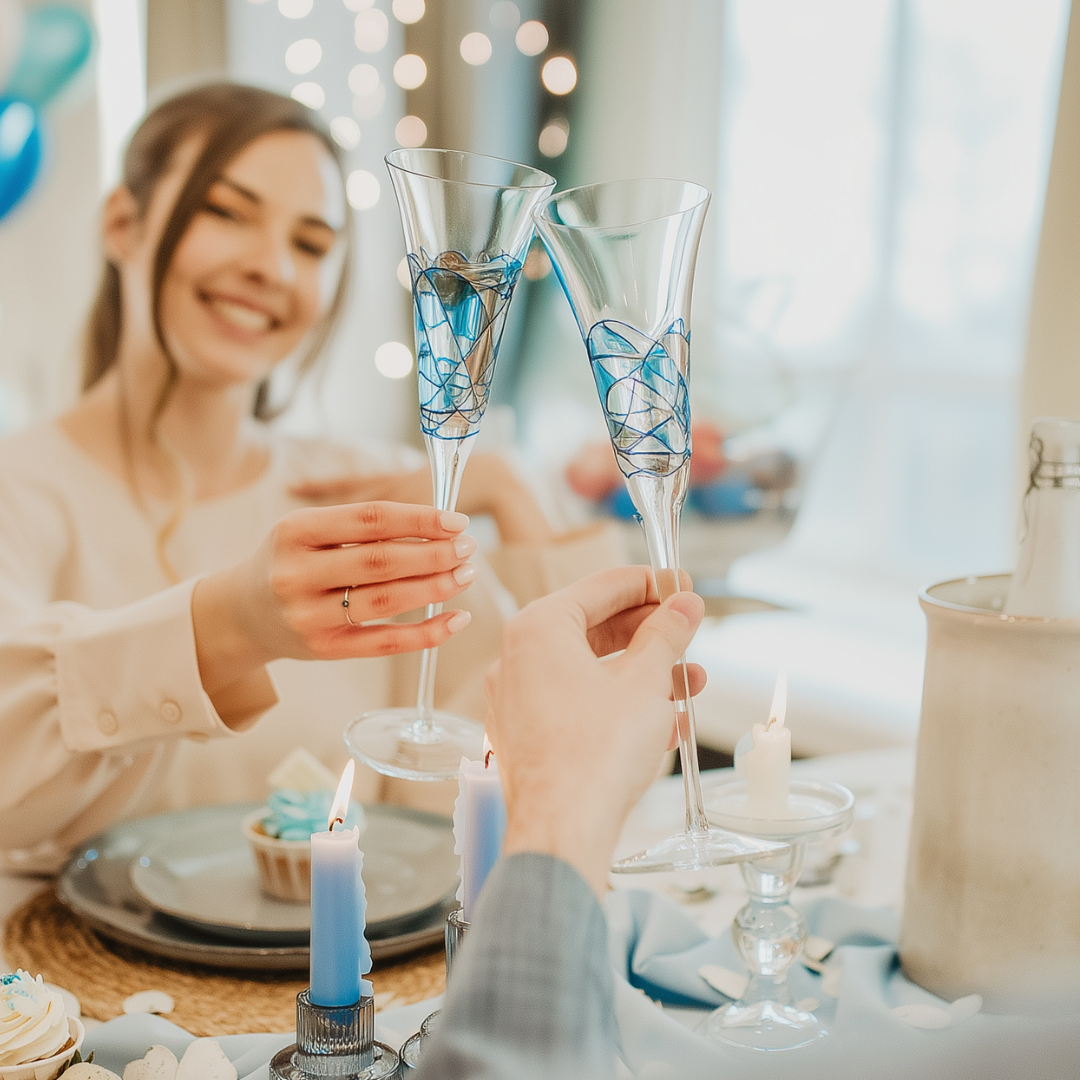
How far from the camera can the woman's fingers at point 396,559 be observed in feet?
1.88

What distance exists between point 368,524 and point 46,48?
2255 mm

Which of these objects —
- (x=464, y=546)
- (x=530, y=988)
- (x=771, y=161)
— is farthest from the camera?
(x=771, y=161)

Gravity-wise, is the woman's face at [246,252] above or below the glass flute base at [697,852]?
above

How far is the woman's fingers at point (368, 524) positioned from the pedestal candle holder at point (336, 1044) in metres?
0.22

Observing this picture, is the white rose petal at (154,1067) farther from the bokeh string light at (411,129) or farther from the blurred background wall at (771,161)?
the bokeh string light at (411,129)

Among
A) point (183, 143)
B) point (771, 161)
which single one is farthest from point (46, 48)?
point (771, 161)

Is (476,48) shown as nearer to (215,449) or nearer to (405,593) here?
(215,449)

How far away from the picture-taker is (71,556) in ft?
4.30

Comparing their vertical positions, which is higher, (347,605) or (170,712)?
(347,605)

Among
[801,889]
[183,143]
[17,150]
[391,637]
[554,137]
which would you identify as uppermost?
[554,137]

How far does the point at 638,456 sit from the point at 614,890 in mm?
344

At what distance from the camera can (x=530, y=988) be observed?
0.35 m

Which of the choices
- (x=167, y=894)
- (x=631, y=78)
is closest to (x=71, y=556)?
(x=167, y=894)

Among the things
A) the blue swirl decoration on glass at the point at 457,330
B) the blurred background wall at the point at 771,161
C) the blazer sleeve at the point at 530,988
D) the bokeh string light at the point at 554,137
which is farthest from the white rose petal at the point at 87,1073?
the bokeh string light at the point at 554,137
